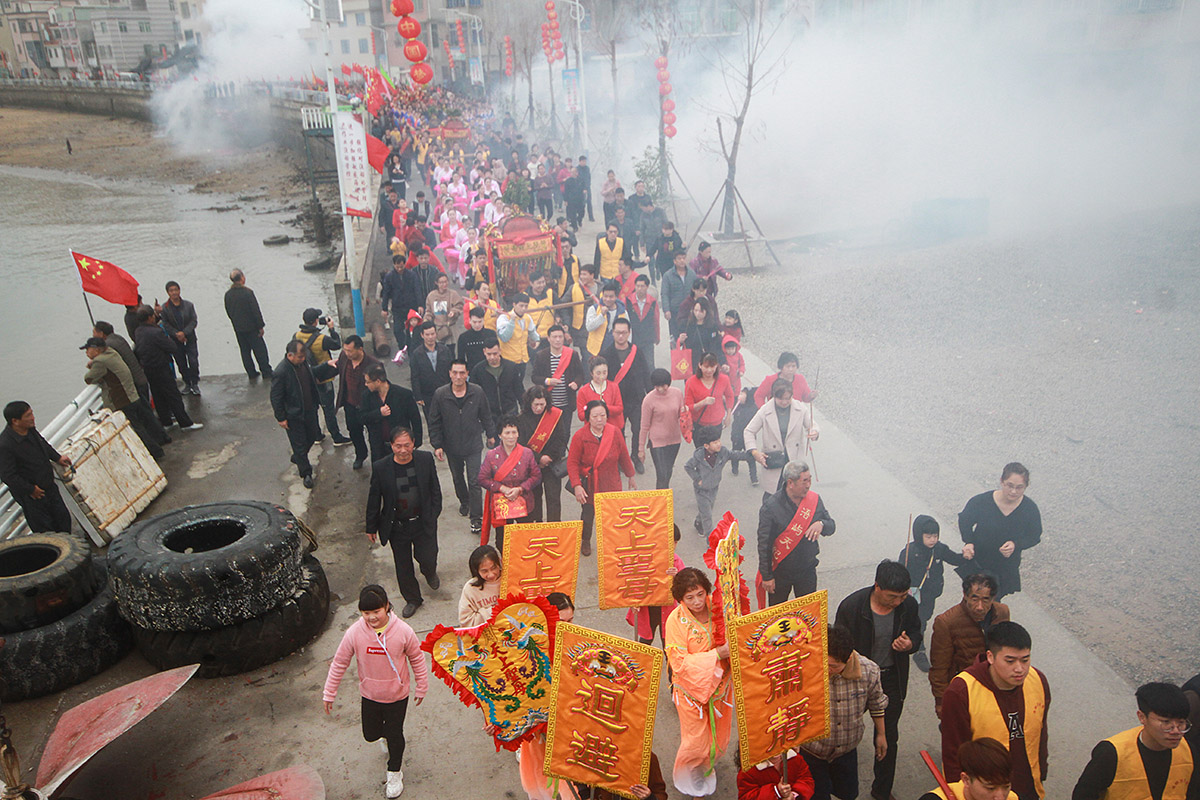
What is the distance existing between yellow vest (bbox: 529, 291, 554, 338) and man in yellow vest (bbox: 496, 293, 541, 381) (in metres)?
0.52

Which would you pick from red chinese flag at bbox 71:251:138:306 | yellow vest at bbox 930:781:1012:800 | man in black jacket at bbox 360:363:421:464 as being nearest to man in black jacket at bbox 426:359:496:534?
man in black jacket at bbox 360:363:421:464

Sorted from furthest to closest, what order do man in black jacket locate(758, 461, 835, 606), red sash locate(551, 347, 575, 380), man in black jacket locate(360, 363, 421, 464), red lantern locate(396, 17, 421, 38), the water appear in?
1. the water
2. red lantern locate(396, 17, 421, 38)
3. red sash locate(551, 347, 575, 380)
4. man in black jacket locate(360, 363, 421, 464)
5. man in black jacket locate(758, 461, 835, 606)

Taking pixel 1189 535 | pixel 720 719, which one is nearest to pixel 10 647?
pixel 720 719

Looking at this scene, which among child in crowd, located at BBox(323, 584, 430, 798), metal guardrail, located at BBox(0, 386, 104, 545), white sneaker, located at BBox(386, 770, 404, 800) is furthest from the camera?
metal guardrail, located at BBox(0, 386, 104, 545)

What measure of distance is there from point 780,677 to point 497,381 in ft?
Result: 16.6

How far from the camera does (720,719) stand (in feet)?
15.3

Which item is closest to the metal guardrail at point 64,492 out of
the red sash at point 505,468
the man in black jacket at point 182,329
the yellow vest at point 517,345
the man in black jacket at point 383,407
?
the man in black jacket at point 182,329

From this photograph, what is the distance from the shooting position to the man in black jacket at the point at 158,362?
9.77m

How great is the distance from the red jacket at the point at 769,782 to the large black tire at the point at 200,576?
145 inches

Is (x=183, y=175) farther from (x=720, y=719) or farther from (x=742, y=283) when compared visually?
(x=720, y=719)

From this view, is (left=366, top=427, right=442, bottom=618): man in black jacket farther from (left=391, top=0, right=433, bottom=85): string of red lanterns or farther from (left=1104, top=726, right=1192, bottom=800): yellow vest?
(left=391, top=0, right=433, bottom=85): string of red lanterns

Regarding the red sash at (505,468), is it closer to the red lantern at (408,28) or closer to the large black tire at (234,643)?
the large black tire at (234,643)

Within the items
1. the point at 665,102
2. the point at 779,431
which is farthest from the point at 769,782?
the point at 665,102

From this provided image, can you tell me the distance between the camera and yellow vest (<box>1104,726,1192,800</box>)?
3.60m
